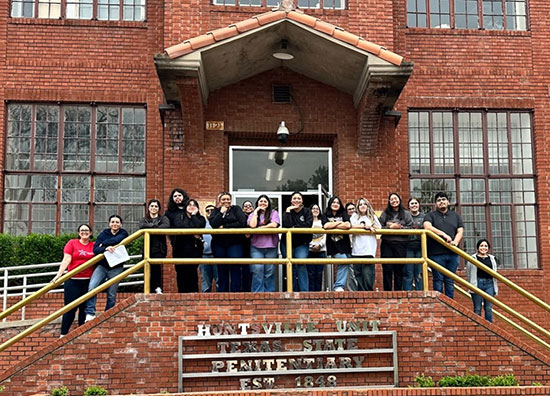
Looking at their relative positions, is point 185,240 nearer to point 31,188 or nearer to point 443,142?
point 31,188

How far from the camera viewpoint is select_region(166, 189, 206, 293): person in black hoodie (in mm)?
9938

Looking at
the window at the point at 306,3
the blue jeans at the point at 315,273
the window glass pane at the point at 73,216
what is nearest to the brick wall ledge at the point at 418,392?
the blue jeans at the point at 315,273

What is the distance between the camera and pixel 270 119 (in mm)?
13445

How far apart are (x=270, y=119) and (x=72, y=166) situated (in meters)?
3.83

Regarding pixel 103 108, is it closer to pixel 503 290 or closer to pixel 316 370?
pixel 316 370

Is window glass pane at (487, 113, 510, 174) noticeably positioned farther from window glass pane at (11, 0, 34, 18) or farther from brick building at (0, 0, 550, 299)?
window glass pane at (11, 0, 34, 18)

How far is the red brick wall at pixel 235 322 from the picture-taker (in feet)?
29.5

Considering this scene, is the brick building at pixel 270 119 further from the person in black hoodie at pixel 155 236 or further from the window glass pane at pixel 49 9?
the person in black hoodie at pixel 155 236

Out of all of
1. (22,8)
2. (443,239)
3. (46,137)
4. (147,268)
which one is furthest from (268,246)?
(22,8)

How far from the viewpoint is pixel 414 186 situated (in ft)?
45.9

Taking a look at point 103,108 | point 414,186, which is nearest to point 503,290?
point 414,186

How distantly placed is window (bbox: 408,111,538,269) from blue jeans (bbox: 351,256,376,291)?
4.03m

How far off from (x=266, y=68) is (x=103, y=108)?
3212 millimetres

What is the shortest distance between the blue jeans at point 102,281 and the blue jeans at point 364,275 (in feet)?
11.0
